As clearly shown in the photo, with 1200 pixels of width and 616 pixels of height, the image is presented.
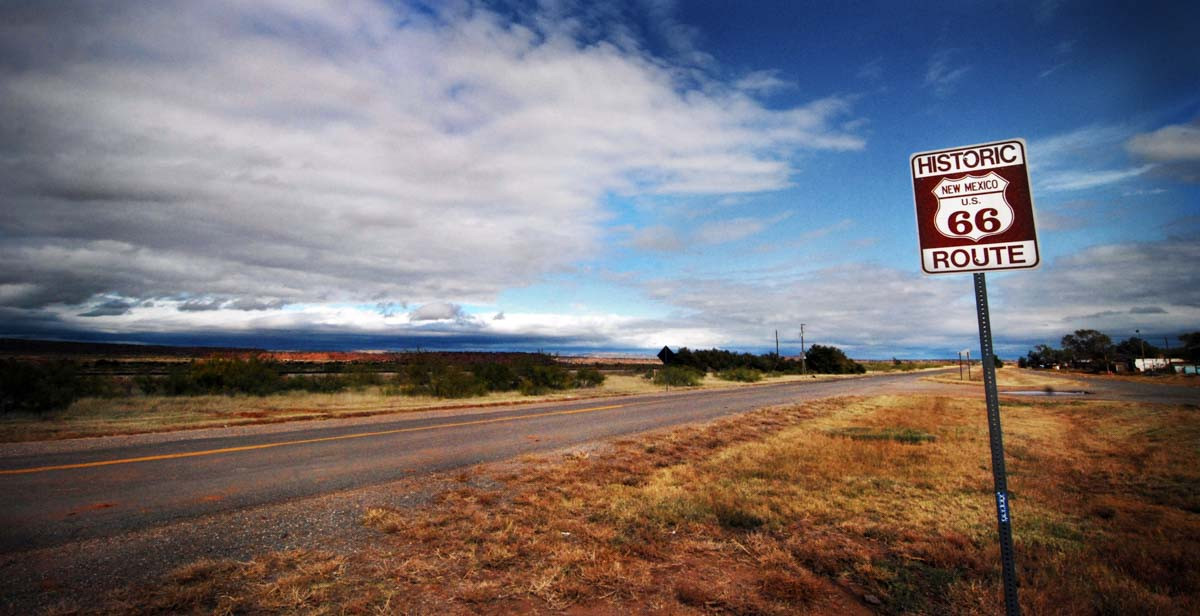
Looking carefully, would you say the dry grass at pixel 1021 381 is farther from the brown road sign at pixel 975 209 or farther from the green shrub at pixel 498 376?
the brown road sign at pixel 975 209

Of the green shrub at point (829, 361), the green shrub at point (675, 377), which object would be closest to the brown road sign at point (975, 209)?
the green shrub at point (675, 377)

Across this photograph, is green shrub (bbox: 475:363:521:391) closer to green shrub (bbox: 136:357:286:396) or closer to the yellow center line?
green shrub (bbox: 136:357:286:396)

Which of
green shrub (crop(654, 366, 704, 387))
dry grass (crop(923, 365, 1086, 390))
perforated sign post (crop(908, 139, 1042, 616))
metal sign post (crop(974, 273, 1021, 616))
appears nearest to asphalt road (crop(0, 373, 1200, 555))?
metal sign post (crop(974, 273, 1021, 616))

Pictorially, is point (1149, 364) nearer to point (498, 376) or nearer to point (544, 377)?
point (544, 377)

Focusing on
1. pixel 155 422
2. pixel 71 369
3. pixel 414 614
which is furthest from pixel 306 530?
pixel 71 369

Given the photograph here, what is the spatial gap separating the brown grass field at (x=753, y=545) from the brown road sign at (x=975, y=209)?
2478 millimetres

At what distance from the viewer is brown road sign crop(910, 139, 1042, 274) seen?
9.54 ft

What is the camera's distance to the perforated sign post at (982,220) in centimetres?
286

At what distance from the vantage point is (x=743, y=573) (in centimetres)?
427

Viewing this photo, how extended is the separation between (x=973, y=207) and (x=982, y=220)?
0.09 metres

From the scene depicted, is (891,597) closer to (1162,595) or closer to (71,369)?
(1162,595)

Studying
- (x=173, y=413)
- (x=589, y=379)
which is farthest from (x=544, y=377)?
(x=173, y=413)

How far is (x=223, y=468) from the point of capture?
831cm

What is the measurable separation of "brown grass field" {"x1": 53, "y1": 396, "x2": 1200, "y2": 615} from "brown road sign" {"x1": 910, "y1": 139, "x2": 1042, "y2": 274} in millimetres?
2478
